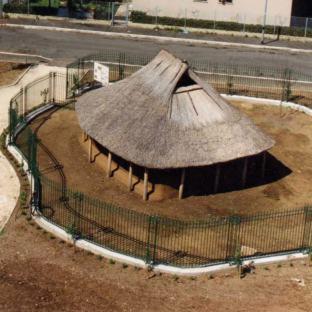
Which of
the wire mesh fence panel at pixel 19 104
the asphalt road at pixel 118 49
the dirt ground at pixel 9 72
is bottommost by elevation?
the wire mesh fence panel at pixel 19 104

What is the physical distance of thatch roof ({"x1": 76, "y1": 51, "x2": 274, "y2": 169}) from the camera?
3422cm

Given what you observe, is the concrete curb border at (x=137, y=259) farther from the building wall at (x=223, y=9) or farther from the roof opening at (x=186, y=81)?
the building wall at (x=223, y=9)

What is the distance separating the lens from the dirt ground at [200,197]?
34.6 m

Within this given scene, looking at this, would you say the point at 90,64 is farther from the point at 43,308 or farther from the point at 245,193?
the point at 43,308

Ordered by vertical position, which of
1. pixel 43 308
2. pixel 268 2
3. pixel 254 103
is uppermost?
pixel 268 2

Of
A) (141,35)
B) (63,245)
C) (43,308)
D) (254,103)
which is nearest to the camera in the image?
(43,308)

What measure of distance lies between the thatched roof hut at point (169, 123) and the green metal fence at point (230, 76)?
1165cm

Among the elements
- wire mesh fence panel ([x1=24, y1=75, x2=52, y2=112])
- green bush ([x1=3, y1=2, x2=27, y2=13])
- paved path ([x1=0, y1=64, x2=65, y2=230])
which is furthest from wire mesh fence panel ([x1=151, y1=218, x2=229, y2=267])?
green bush ([x1=3, y1=2, x2=27, y2=13])

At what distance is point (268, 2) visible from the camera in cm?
7225

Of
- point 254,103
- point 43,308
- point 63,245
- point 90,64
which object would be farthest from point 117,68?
point 43,308

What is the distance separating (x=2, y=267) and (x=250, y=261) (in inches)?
420

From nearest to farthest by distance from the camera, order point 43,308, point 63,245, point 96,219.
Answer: point 43,308 → point 63,245 → point 96,219

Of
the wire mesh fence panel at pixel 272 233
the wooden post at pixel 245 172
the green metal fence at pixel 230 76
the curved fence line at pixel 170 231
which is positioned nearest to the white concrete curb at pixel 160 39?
the green metal fence at pixel 230 76

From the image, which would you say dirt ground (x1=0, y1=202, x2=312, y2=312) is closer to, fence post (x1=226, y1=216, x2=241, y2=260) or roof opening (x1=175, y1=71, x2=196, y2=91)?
fence post (x1=226, y1=216, x2=241, y2=260)
